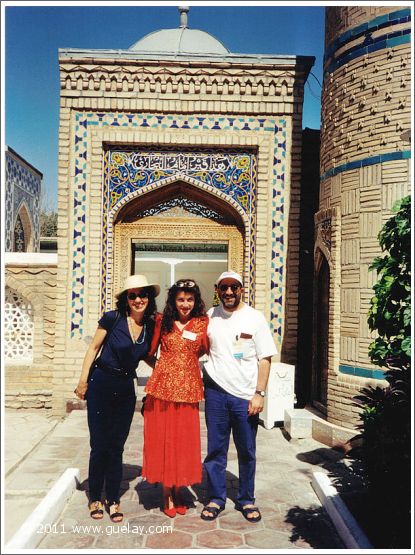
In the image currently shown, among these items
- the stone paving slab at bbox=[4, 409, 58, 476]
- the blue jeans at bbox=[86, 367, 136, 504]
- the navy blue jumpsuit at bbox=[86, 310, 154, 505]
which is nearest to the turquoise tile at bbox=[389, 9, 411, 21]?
the navy blue jumpsuit at bbox=[86, 310, 154, 505]

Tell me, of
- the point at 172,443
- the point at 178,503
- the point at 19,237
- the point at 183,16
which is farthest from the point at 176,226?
the point at 19,237

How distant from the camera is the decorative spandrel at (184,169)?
6688 mm

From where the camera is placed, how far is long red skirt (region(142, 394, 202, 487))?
319 cm

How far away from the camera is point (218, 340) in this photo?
3230 mm

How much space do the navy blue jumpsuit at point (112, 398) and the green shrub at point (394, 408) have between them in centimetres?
149

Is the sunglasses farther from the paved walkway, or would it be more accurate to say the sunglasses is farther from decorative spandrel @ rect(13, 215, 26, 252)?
decorative spandrel @ rect(13, 215, 26, 252)

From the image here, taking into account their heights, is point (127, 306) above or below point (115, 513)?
above

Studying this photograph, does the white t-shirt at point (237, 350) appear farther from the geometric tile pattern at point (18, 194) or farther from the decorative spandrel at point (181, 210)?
the geometric tile pattern at point (18, 194)

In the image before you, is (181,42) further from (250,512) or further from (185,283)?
(250,512)

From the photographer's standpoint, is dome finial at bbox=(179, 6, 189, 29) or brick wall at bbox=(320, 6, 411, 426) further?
dome finial at bbox=(179, 6, 189, 29)

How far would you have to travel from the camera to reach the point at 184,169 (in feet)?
21.9

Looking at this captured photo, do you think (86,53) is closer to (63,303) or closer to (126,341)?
(63,303)

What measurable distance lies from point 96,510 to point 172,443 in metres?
0.66

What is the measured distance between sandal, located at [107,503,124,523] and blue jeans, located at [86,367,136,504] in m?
0.03
